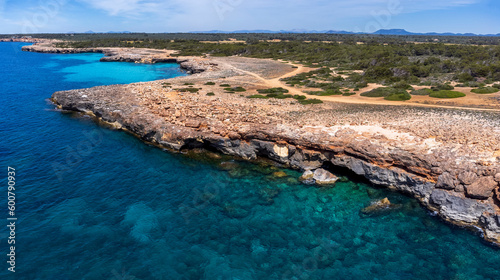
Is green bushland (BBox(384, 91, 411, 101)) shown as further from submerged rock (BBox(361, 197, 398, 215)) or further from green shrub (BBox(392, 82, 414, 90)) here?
submerged rock (BBox(361, 197, 398, 215))

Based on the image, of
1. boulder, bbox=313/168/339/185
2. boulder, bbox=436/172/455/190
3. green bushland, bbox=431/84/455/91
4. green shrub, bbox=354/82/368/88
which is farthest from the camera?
green shrub, bbox=354/82/368/88

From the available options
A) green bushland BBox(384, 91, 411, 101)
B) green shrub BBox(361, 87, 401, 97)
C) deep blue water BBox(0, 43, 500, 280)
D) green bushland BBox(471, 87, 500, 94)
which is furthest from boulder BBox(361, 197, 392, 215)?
green bushland BBox(471, 87, 500, 94)

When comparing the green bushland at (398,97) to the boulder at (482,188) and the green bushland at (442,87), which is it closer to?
the green bushland at (442,87)

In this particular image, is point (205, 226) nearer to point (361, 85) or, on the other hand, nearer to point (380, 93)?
point (380, 93)

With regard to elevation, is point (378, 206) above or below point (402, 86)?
below

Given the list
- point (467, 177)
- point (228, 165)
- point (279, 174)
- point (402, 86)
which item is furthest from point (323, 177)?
point (402, 86)
